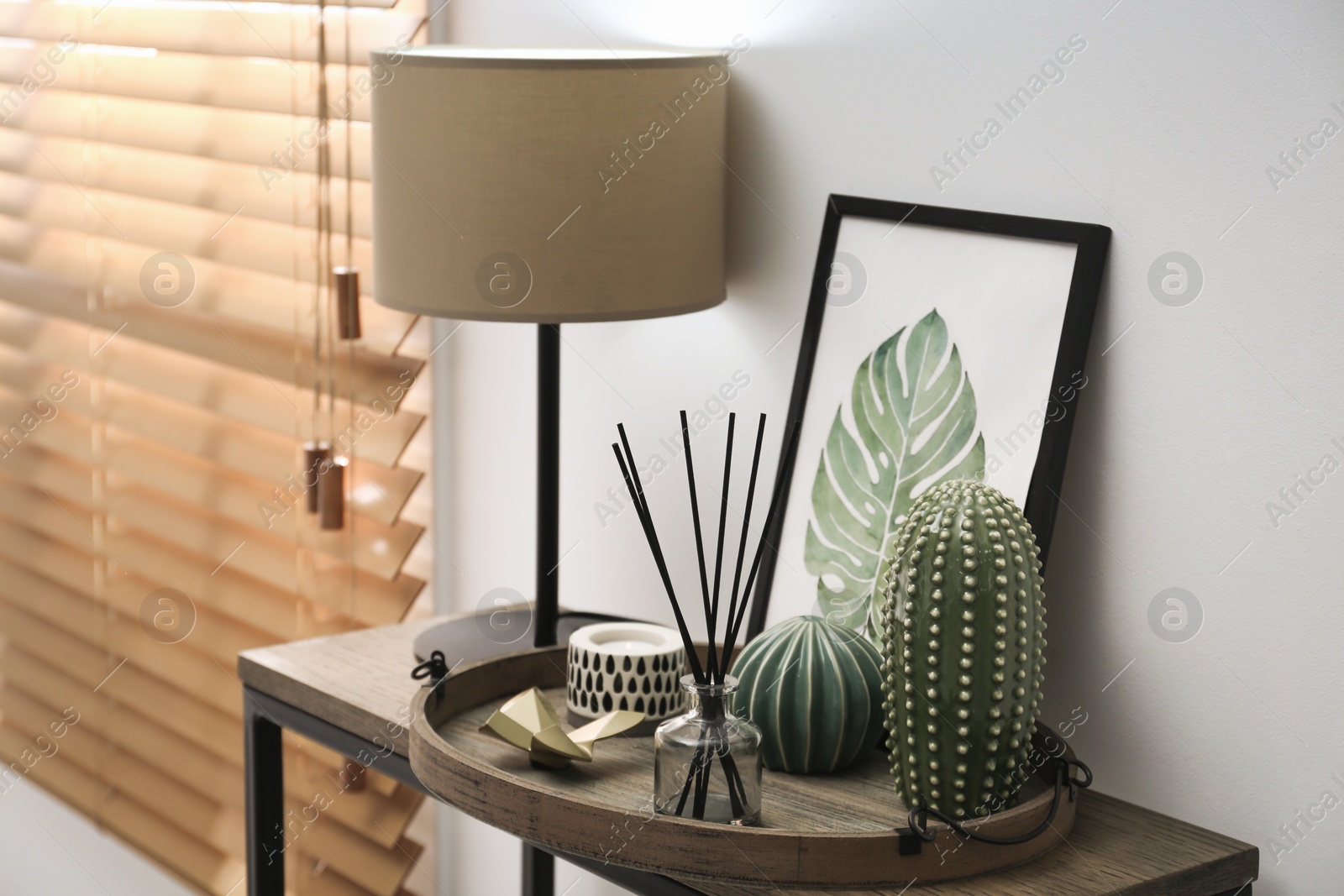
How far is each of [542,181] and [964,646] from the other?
0.58 meters

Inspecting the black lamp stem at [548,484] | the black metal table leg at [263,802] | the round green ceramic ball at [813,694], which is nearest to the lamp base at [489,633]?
the black lamp stem at [548,484]

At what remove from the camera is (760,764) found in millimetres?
971

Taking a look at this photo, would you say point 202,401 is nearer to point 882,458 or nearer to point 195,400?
point 195,400

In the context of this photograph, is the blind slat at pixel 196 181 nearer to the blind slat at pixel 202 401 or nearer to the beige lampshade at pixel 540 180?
the blind slat at pixel 202 401

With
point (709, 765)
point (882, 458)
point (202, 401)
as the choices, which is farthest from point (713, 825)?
point (202, 401)

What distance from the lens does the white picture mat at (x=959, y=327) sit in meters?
1.10

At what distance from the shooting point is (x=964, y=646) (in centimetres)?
90

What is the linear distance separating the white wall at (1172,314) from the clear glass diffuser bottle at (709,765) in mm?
328

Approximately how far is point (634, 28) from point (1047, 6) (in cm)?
56

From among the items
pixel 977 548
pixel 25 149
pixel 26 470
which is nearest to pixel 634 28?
pixel 977 548

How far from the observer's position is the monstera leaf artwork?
1.16 m

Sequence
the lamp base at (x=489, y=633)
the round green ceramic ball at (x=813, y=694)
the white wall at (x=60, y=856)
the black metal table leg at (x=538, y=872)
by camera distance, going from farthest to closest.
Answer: the white wall at (x=60, y=856) < the black metal table leg at (x=538, y=872) < the lamp base at (x=489, y=633) < the round green ceramic ball at (x=813, y=694)

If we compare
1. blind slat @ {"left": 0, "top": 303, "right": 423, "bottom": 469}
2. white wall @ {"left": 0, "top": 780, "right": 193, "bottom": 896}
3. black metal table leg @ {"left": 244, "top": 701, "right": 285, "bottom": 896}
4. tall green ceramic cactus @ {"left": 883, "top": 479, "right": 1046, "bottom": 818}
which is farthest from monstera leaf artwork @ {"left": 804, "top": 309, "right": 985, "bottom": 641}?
white wall @ {"left": 0, "top": 780, "right": 193, "bottom": 896}

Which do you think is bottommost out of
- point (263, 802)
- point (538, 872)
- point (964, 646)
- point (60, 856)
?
point (60, 856)
